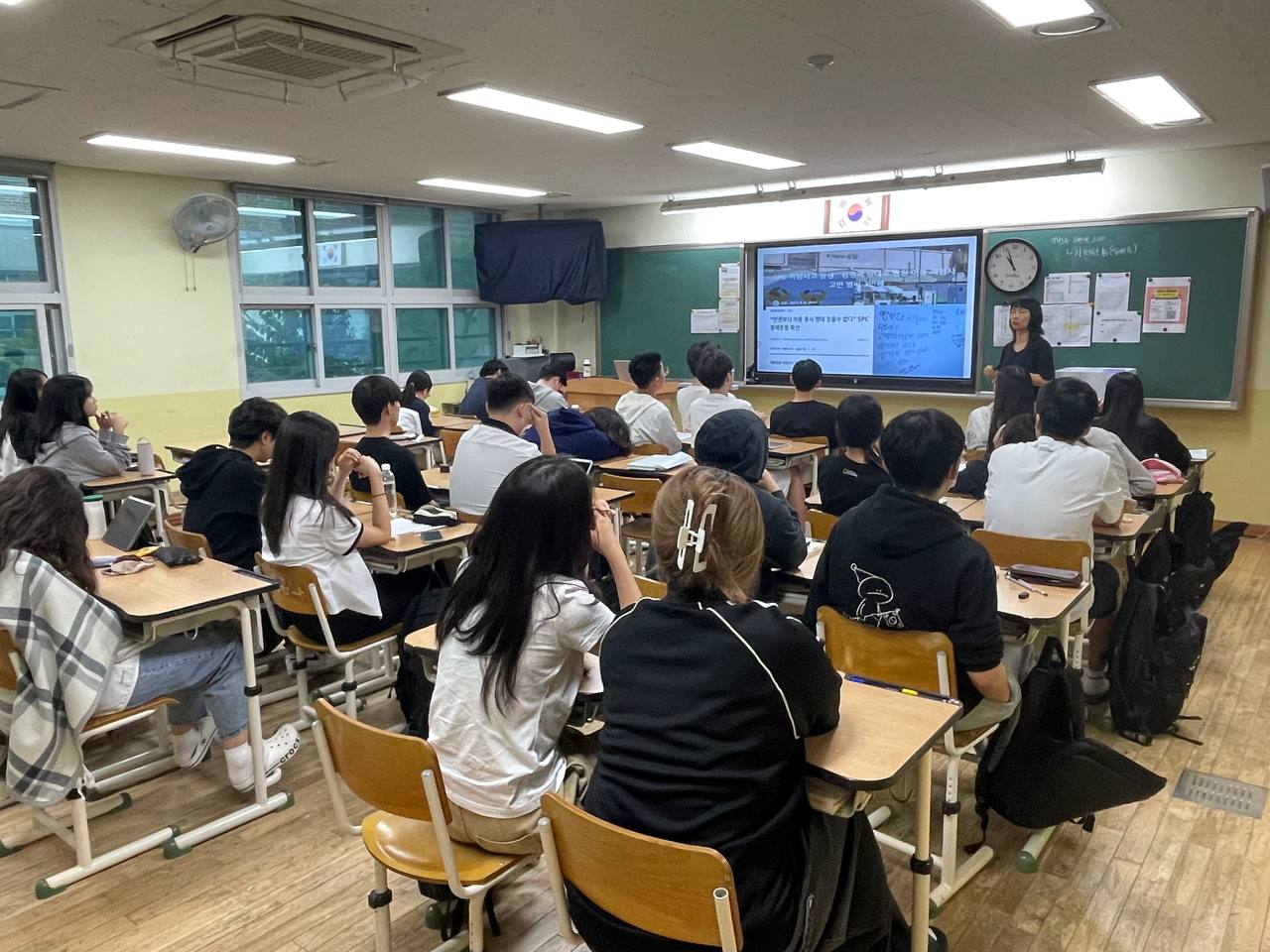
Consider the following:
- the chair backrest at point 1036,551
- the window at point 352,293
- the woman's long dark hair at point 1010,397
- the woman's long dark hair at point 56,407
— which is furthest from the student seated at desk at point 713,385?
the window at point 352,293

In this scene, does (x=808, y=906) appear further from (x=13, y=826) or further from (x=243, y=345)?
(x=243, y=345)

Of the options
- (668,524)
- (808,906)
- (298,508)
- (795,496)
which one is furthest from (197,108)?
(808,906)

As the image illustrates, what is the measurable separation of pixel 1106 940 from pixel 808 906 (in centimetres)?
126

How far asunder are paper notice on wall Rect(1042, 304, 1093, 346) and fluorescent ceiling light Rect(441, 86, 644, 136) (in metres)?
3.65

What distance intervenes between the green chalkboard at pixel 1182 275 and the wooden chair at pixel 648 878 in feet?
20.5

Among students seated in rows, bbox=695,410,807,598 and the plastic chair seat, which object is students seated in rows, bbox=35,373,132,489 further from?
the plastic chair seat

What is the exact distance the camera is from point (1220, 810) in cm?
288

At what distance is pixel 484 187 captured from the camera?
7480 mm

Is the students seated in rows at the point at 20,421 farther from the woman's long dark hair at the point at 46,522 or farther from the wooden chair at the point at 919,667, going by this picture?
the wooden chair at the point at 919,667

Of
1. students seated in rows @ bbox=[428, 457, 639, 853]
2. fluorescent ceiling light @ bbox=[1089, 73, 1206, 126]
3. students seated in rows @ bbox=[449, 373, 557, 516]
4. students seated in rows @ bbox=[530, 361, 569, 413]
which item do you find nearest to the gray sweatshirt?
students seated in rows @ bbox=[449, 373, 557, 516]

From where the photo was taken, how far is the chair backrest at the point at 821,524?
11.5 ft

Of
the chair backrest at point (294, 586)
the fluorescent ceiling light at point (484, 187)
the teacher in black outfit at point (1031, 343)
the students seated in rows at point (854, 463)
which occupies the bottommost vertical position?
the chair backrest at point (294, 586)

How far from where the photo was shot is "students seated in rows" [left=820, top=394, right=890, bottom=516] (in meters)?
3.74

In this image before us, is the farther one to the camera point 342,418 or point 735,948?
point 342,418
